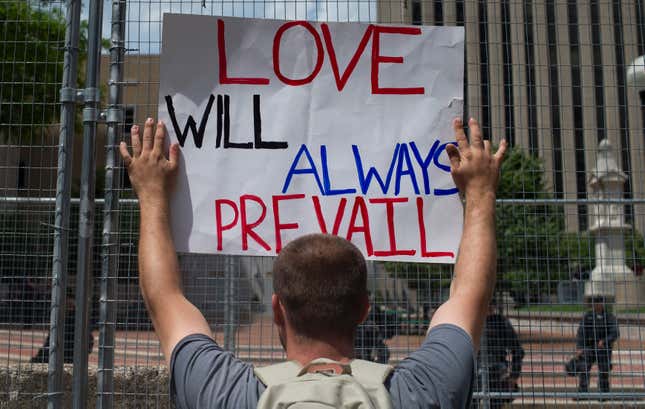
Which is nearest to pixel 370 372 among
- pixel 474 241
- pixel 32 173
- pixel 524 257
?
pixel 474 241

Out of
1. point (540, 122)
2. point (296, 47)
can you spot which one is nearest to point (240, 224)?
point (296, 47)

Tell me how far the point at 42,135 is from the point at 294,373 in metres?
2.83

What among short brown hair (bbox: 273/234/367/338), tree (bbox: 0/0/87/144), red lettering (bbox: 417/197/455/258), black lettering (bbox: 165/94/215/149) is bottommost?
short brown hair (bbox: 273/234/367/338)

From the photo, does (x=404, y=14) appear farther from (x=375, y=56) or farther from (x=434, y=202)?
(x=434, y=202)

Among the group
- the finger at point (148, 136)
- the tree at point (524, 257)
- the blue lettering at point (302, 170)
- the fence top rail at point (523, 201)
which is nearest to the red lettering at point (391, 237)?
the blue lettering at point (302, 170)

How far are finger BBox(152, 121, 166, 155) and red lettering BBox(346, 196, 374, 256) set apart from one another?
734 mm

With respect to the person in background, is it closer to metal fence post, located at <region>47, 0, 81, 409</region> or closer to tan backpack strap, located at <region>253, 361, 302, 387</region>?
metal fence post, located at <region>47, 0, 81, 409</region>

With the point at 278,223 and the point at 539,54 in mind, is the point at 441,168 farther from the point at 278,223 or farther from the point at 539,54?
the point at 539,54

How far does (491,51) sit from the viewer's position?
11.9ft

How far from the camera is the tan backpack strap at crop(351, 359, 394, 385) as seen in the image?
60.1 inches

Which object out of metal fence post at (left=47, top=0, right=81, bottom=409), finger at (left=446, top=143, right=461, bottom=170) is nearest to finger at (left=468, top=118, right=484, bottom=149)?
finger at (left=446, top=143, right=461, bottom=170)

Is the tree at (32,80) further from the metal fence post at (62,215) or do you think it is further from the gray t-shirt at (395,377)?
the gray t-shirt at (395,377)

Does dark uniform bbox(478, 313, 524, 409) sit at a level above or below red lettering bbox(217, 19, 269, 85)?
below

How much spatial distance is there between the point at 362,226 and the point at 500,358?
4.27 m
